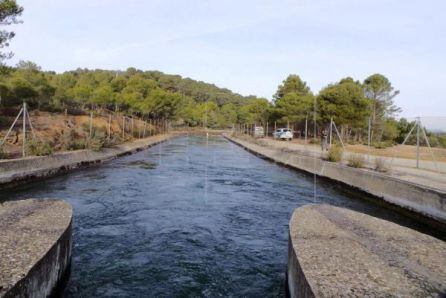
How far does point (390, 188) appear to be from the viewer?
46.3ft

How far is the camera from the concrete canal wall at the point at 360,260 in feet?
16.2

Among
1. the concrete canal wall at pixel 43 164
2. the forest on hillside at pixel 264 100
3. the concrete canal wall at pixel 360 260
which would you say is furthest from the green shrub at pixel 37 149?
the concrete canal wall at pixel 360 260

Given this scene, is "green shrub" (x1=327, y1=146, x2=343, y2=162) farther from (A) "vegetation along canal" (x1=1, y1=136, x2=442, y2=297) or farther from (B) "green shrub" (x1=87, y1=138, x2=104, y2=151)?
(B) "green shrub" (x1=87, y1=138, x2=104, y2=151)

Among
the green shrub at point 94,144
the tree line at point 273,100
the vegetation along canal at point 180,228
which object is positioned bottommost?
the vegetation along canal at point 180,228

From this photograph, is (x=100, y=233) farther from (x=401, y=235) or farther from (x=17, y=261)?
(x=401, y=235)

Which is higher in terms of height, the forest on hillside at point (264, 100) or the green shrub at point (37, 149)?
the forest on hillside at point (264, 100)

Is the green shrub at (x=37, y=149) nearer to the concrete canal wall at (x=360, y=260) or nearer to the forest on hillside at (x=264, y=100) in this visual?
the forest on hillside at (x=264, y=100)

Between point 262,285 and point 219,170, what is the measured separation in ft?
58.3

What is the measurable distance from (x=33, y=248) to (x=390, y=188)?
11993 mm

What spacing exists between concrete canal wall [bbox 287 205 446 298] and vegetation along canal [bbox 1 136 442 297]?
100cm

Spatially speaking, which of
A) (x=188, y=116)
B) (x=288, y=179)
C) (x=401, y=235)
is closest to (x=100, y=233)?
(x=401, y=235)

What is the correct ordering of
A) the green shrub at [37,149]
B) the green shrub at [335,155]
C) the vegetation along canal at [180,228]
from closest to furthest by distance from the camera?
the vegetation along canal at [180,228]
the green shrub at [37,149]
the green shrub at [335,155]

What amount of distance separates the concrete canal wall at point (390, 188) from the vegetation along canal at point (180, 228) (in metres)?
0.59

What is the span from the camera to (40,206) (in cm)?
876
